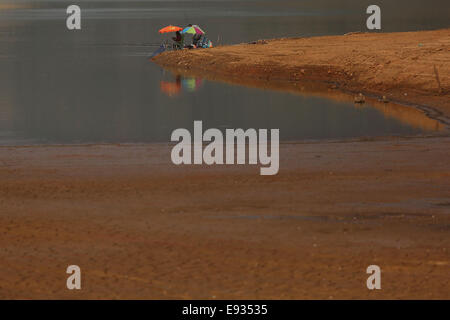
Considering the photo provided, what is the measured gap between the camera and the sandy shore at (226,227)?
1318cm

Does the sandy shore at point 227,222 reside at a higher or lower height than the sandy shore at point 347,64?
lower

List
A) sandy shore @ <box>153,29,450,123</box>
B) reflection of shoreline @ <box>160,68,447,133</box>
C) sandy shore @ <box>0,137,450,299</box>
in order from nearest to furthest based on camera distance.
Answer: sandy shore @ <box>0,137,450,299</box>
reflection of shoreline @ <box>160,68,447,133</box>
sandy shore @ <box>153,29,450,123</box>

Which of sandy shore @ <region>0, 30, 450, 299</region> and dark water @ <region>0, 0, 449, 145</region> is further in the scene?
dark water @ <region>0, 0, 449, 145</region>

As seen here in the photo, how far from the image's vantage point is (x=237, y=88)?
4384cm

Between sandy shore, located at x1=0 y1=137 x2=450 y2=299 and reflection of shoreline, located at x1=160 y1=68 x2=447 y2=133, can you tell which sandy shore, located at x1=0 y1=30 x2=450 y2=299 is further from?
reflection of shoreline, located at x1=160 y1=68 x2=447 y2=133

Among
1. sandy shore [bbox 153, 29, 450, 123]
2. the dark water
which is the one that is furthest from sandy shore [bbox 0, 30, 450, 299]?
sandy shore [bbox 153, 29, 450, 123]

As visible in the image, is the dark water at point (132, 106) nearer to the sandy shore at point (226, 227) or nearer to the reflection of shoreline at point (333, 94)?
the reflection of shoreline at point (333, 94)

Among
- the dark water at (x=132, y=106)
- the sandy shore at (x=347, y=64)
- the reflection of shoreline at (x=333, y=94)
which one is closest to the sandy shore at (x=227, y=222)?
the reflection of shoreline at (x=333, y=94)

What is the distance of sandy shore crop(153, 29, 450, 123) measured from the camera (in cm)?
3747

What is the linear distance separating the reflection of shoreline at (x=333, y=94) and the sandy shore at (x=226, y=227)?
24.8 feet

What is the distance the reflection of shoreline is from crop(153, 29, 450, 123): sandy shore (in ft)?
0.38

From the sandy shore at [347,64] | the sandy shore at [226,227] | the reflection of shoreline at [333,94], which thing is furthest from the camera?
the sandy shore at [347,64]

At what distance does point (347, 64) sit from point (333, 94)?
3.78 m
